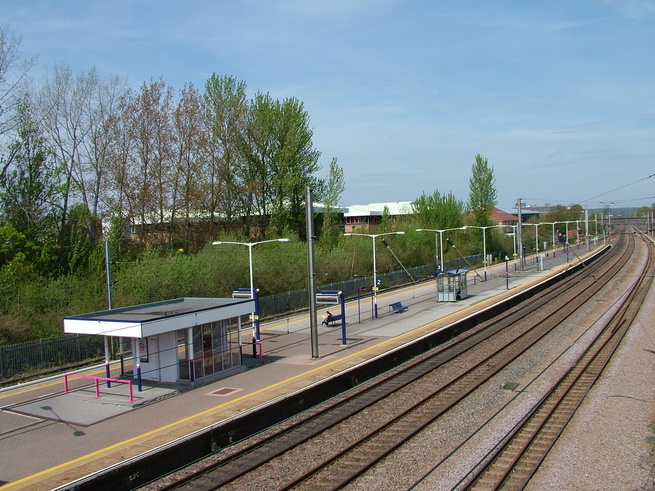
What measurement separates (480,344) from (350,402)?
964cm

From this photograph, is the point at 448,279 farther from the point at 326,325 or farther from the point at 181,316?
the point at 181,316

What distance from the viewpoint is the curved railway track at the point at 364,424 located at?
10.6 meters

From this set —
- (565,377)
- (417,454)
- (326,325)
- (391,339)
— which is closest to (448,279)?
(326,325)

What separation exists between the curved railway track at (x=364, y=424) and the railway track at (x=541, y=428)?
200cm

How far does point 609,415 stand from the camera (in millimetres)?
13695

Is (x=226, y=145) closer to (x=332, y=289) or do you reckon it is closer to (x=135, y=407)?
(x=332, y=289)

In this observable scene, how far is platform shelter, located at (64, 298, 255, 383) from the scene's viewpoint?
1586 centimetres

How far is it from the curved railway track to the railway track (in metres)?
2.00

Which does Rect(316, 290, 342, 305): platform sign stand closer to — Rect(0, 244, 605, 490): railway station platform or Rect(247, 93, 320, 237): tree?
Rect(0, 244, 605, 490): railway station platform

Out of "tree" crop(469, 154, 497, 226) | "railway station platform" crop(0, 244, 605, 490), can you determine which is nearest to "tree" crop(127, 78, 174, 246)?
"railway station platform" crop(0, 244, 605, 490)

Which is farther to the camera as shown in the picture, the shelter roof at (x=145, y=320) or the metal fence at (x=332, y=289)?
the metal fence at (x=332, y=289)

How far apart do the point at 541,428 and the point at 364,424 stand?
13.0ft

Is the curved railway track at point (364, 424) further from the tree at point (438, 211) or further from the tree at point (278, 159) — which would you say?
the tree at point (438, 211)

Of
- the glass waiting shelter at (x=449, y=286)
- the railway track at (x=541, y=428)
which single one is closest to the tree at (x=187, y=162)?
the glass waiting shelter at (x=449, y=286)
